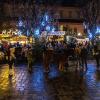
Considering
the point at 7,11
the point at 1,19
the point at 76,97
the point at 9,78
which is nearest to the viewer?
the point at 76,97

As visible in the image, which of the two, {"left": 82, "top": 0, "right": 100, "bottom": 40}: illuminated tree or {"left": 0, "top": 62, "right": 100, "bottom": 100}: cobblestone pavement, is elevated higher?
{"left": 82, "top": 0, "right": 100, "bottom": 40}: illuminated tree

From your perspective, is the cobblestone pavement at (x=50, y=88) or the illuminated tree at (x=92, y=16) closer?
the cobblestone pavement at (x=50, y=88)

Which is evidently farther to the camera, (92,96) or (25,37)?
(25,37)

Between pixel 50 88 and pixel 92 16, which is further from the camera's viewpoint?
pixel 92 16

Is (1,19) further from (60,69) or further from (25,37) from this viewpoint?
(60,69)

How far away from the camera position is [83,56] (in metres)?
24.8

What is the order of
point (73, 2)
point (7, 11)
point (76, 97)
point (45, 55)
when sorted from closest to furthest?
point (76, 97) < point (45, 55) < point (7, 11) < point (73, 2)

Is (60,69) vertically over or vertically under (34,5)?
under

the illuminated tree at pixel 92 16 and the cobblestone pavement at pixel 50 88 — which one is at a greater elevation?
the illuminated tree at pixel 92 16

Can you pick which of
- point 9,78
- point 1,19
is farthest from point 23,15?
point 9,78

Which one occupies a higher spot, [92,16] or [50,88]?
[92,16]

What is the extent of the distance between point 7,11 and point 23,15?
21980mm

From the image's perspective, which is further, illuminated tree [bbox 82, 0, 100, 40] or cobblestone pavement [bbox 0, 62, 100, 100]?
illuminated tree [bbox 82, 0, 100, 40]

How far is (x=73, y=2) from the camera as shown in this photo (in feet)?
268
